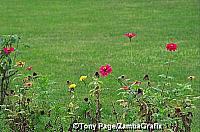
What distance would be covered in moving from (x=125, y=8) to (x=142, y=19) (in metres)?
2.56

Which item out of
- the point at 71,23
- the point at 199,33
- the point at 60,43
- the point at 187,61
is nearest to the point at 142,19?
the point at 71,23

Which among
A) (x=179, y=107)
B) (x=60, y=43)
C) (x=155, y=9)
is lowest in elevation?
(x=179, y=107)

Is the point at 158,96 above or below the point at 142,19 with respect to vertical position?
below

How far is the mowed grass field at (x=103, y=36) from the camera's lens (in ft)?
30.0

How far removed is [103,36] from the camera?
13.0 meters

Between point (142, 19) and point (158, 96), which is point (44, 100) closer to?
point (158, 96)

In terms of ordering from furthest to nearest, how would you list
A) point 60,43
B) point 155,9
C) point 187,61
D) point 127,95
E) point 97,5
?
1. point 97,5
2. point 155,9
3. point 60,43
4. point 187,61
5. point 127,95

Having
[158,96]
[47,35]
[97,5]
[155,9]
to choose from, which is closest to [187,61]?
[47,35]

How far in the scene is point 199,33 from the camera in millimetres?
12906

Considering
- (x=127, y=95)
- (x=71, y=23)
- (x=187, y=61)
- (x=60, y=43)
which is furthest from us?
(x=71, y=23)

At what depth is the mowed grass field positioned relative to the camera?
30.0ft

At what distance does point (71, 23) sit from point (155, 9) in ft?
10.9

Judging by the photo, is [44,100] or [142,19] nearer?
[44,100]

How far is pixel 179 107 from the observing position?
4.23 m
